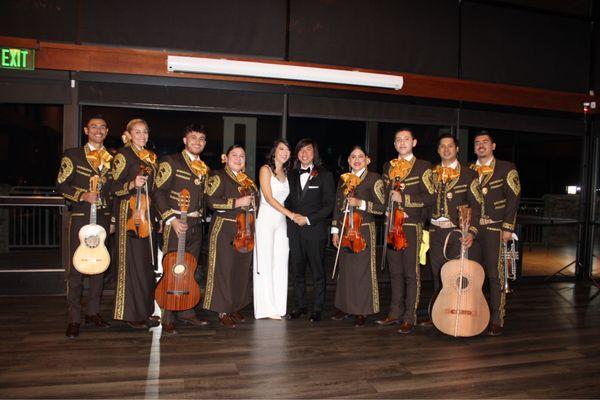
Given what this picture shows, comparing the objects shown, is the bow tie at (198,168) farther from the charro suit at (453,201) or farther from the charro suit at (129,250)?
the charro suit at (453,201)

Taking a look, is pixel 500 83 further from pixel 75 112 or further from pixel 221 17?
pixel 75 112

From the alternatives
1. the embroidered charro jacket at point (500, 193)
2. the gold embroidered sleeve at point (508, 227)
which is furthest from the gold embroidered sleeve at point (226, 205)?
the gold embroidered sleeve at point (508, 227)

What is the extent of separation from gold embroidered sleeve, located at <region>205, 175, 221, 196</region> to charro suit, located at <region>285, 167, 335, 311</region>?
65 cm

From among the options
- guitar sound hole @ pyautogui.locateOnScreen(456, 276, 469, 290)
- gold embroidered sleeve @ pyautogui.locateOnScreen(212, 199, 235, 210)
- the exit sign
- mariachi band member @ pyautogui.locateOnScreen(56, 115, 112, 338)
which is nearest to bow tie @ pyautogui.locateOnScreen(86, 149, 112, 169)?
mariachi band member @ pyautogui.locateOnScreen(56, 115, 112, 338)

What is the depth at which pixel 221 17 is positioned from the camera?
17.4ft

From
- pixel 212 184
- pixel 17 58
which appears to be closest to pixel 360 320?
pixel 212 184

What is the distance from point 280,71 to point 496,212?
2.61m

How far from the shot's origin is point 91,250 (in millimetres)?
3527

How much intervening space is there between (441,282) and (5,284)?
Result: 4.34 m

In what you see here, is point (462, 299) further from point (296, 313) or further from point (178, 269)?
point (178, 269)

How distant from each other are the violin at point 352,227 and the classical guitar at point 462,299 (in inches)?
27.3

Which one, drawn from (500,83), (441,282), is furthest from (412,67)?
(441,282)

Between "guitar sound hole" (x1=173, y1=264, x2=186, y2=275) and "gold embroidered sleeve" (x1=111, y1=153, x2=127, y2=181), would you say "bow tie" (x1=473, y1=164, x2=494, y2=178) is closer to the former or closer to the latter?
"guitar sound hole" (x1=173, y1=264, x2=186, y2=275)

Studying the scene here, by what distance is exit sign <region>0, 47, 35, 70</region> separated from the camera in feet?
15.3
